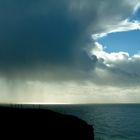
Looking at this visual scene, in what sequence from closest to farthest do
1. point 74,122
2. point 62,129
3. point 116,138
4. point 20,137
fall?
point 20,137, point 62,129, point 74,122, point 116,138

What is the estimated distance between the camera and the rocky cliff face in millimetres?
53106

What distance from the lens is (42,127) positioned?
2200 inches

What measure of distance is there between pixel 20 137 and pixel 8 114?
958cm

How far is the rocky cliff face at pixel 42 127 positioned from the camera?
53.1m

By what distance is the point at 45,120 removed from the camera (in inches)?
2299

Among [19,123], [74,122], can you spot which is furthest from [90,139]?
[19,123]

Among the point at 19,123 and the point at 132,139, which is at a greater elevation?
the point at 19,123

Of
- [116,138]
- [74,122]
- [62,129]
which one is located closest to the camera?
[62,129]

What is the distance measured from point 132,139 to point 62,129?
234 feet

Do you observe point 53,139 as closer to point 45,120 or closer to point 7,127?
point 45,120

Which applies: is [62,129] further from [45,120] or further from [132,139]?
[132,139]

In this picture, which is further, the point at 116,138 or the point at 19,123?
the point at 116,138

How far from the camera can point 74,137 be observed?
5866 centimetres

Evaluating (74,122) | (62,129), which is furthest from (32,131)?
(74,122)
